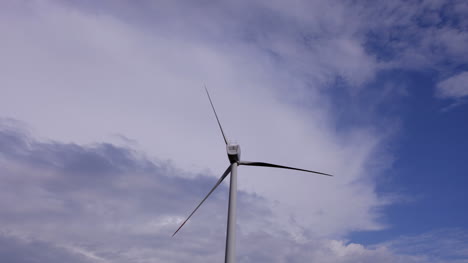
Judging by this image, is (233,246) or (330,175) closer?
(233,246)

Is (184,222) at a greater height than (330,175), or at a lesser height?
lesser

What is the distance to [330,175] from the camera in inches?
2159

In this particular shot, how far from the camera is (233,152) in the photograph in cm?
5594

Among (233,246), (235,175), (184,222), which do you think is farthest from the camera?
(184,222)

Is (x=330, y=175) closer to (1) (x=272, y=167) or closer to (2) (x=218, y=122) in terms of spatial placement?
(1) (x=272, y=167)

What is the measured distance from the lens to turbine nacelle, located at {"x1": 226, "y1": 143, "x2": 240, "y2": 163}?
5583 centimetres

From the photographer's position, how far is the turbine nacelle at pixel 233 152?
2198 inches

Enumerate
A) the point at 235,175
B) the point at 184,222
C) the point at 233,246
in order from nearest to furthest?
the point at 233,246, the point at 235,175, the point at 184,222

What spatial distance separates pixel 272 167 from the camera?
199 feet

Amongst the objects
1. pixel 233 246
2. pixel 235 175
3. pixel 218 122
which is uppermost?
pixel 218 122

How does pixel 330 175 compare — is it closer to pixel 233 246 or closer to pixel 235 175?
pixel 235 175

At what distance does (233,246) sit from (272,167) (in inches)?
720

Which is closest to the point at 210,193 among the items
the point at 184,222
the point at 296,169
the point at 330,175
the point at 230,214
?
the point at 184,222

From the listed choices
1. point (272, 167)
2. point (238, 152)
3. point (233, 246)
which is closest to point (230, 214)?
point (233, 246)
